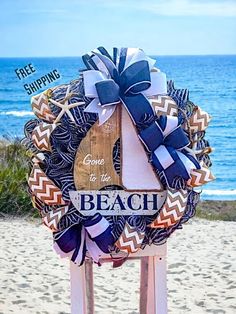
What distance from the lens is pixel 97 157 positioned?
307cm

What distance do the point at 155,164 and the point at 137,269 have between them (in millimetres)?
2879

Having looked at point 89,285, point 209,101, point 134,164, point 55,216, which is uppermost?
point 134,164

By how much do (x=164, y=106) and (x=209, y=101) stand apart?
2813 cm

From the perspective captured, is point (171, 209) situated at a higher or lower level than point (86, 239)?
higher

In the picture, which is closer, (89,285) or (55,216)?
(55,216)

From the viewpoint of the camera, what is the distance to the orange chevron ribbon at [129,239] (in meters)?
3.05

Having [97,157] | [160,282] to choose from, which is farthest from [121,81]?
[160,282]

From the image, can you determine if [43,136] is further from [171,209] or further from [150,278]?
[150,278]

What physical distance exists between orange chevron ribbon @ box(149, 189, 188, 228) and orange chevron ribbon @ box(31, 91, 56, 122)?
588 millimetres

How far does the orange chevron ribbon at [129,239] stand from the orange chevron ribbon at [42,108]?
1.82 feet

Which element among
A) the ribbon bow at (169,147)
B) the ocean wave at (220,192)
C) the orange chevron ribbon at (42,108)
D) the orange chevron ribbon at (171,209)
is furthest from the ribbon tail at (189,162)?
the ocean wave at (220,192)

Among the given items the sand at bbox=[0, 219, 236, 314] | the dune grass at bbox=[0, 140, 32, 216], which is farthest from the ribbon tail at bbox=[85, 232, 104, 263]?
the dune grass at bbox=[0, 140, 32, 216]

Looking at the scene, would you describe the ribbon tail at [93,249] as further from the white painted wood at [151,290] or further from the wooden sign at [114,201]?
the white painted wood at [151,290]

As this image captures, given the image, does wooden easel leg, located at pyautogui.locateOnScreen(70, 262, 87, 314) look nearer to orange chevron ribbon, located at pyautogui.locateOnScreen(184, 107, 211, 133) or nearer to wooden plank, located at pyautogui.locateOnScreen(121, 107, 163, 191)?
wooden plank, located at pyautogui.locateOnScreen(121, 107, 163, 191)
